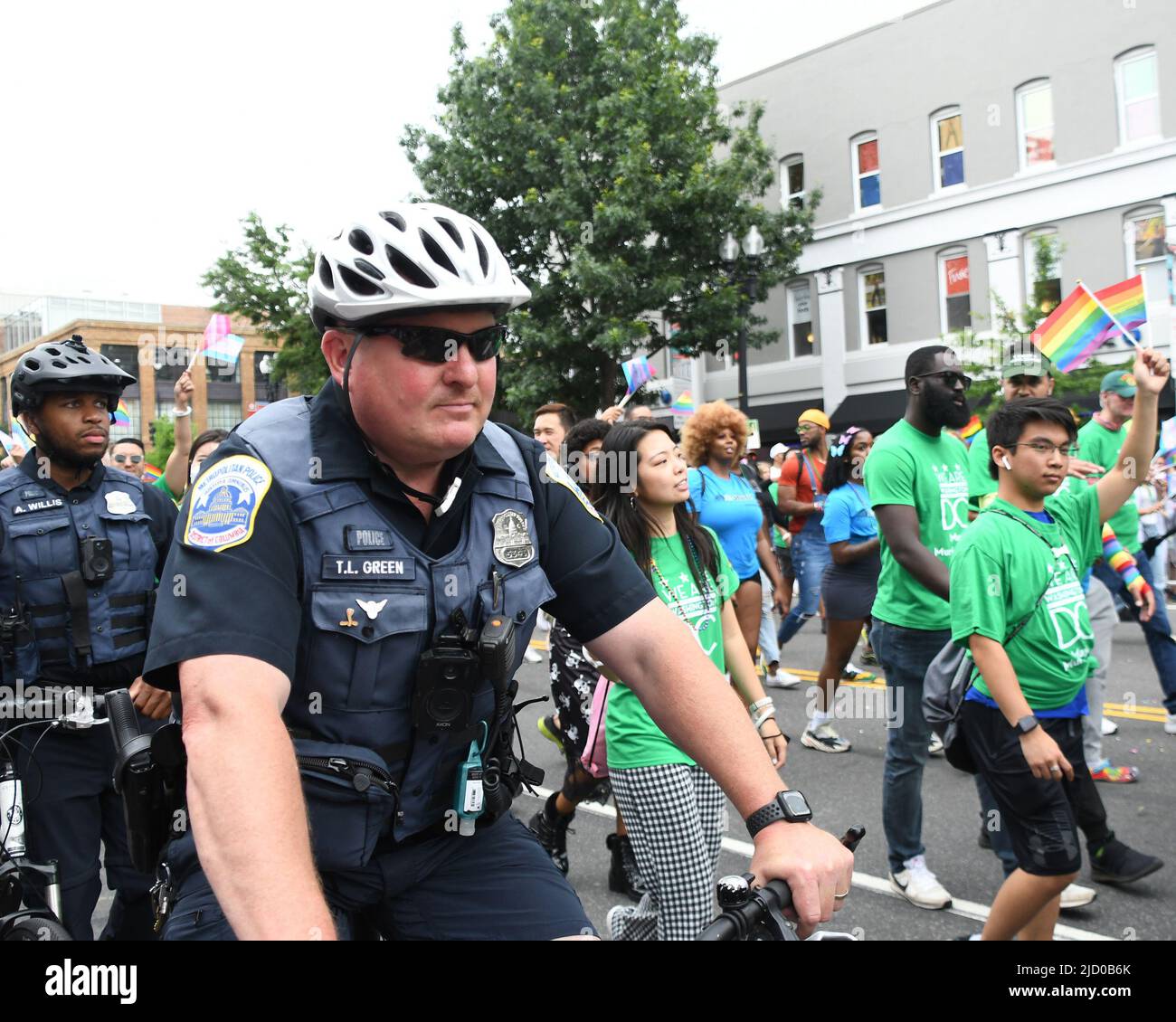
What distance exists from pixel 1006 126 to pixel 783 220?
227 inches

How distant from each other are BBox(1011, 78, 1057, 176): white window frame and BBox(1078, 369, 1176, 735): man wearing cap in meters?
19.6

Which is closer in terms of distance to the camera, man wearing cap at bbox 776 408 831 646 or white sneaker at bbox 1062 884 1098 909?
white sneaker at bbox 1062 884 1098 909

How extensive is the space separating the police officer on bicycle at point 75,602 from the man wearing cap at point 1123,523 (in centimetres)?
538

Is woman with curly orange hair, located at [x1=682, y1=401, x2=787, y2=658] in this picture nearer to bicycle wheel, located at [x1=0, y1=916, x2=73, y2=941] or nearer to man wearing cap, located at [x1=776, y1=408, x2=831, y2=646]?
man wearing cap, located at [x1=776, y1=408, x2=831, y2=646]

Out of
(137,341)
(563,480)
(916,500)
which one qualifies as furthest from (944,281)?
(137,341)

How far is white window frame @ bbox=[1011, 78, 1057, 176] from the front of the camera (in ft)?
77.0

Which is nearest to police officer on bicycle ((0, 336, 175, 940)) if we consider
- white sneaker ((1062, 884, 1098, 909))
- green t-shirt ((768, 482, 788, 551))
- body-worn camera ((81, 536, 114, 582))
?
body-worn camera ((81, 536, 114, 582))

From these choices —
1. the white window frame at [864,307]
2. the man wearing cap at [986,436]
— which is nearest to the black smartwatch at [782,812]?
the man wearing cap at [986,436]

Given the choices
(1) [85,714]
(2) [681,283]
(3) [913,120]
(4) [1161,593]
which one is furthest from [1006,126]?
(1) [85,714]

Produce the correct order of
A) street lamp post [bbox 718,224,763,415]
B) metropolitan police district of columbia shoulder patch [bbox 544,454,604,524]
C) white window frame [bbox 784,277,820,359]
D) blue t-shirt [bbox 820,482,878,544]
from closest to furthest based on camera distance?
metropolitan police district of columbia shoulder patch [bbox 544,454,604,524]
blue t-shirt [bbox 820,482,878,544]
street lamp post [bbox 718,224,763,415]
white window frame [bbox 784,277,820,359]

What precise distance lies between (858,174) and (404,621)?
27.7 metres

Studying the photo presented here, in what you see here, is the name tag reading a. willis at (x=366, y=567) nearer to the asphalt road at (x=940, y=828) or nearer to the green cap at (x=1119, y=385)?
the asphalt road at (x=940, y=828)

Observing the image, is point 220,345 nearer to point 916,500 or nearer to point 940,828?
point 916,500
